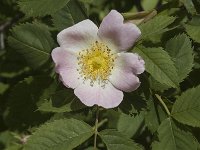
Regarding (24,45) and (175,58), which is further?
(24,45)

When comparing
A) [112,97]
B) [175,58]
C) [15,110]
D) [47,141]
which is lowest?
[15,110]

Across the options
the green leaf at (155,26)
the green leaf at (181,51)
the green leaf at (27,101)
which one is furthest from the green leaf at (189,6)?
the green leaf at (27,101)

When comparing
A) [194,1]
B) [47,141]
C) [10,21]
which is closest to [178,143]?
[47,141]

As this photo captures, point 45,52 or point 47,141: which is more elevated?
point 45,52

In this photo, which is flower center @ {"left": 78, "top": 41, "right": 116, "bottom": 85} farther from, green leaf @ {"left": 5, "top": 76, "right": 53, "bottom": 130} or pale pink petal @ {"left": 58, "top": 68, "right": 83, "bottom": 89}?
green leaf @ {"left": 5, "top": 76, "right": 53, "bottom": 130}

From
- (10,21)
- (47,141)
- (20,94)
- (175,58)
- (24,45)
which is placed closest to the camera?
(47,141)

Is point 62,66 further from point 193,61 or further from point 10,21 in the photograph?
point 10,21

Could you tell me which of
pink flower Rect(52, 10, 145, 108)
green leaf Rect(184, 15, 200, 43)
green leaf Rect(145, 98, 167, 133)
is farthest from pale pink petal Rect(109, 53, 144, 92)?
green leaf Rect(184, 15, 200, 43)

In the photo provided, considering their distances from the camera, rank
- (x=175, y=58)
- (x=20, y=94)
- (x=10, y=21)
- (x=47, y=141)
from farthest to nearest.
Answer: (x=10, y=21)
(x=20, y=94)
(x=175, y=58)
(x=47, y=141)
